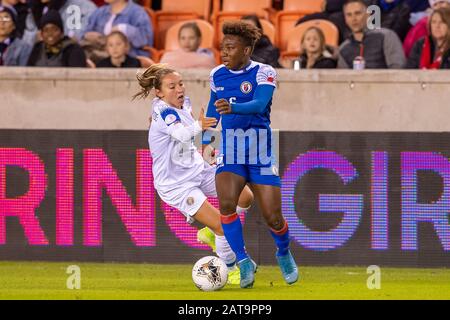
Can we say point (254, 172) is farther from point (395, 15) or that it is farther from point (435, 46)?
point (395, 15)

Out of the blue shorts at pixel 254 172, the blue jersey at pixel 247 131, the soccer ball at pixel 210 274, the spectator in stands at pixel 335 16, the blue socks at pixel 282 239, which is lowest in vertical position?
the soccer ball at pixel 210 274

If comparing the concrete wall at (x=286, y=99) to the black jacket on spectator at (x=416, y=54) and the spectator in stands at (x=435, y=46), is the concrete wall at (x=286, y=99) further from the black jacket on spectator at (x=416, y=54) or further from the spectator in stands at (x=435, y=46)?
the black jacket on spectator at (x=416, y=54)

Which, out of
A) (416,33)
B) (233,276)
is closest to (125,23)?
(416,33)

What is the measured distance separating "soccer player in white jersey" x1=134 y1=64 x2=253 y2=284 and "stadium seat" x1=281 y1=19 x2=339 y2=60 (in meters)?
4.35

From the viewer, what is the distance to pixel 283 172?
540 inches

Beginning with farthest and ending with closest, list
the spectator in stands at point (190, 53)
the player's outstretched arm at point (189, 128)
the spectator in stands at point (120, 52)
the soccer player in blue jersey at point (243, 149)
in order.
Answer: the spectator in stands at point (190, 53) < the spectator in stands at point (120, 52) < the soccer player in blue jersey at point (243, 149) < the player's outstretched arm at point (189, 128)

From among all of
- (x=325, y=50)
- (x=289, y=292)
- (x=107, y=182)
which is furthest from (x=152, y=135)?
(x=325, y=50)

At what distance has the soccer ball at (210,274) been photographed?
33.8 ft

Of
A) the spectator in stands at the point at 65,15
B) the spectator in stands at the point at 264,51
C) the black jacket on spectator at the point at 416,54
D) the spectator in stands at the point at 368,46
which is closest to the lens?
the black jacket on spectator at the point at 416,54

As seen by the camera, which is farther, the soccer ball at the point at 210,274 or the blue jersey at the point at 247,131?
the blue jersey at the point at 247,131

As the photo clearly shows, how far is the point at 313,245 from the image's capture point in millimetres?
13562

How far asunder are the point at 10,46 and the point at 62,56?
0.91m

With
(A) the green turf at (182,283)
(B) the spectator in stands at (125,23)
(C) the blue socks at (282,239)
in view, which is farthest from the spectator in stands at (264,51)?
(C) the blue socks at (282,239)

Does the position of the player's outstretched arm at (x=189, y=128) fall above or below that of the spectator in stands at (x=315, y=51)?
below
